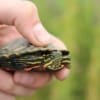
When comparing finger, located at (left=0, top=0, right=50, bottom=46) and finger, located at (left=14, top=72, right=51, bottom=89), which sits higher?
finger, located at (left=0, top=0, right=50, bottom=46)

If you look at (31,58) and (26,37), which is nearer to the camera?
(31,58)

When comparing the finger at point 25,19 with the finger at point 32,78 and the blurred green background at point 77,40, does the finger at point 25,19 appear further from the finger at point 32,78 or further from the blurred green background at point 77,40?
the blurred green background at point 77,40

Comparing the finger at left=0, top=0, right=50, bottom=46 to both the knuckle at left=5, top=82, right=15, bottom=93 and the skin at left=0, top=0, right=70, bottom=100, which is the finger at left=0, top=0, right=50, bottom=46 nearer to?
the skin at left=0, top=0, right=70, bottom=100

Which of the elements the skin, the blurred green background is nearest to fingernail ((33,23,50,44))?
the skin

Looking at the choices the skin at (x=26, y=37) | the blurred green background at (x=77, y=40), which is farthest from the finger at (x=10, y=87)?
the blurred green background at (x=77, y=40)

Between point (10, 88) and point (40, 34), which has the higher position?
point (40, 34)

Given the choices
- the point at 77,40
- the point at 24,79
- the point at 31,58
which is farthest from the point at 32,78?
the point at 77,40

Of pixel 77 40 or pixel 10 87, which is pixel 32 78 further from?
pixel 77 40

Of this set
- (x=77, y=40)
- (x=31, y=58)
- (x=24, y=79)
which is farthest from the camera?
(x=77, y=40)

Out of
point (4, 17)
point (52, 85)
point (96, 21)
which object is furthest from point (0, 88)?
point (96, 21)
